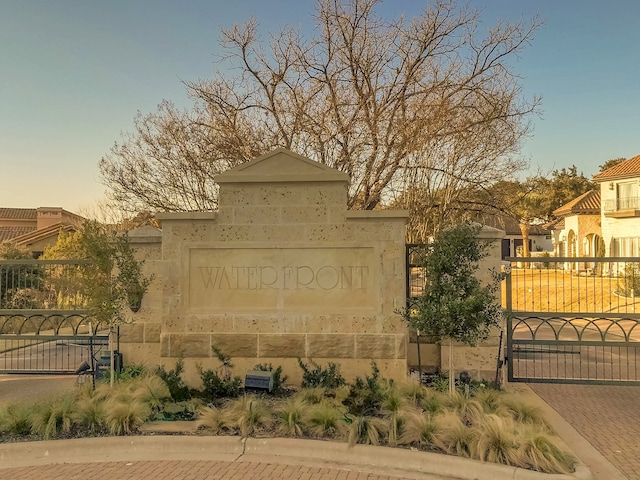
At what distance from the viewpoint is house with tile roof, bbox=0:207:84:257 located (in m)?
30.4

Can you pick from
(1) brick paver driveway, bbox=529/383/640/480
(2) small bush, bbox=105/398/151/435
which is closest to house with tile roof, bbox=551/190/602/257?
(1) brick paver driveway, bbox=529/383/640/480

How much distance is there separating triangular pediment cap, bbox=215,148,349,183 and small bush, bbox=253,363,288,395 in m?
3.00

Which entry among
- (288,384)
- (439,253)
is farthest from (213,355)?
(439,253)

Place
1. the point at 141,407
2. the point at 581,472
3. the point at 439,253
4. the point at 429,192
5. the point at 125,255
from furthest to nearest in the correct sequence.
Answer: the point at 429,192
the point at 125,255
the point at 439,253
the point at 141,407
the point at 581,472

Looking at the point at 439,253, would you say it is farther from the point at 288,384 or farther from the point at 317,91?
the point at 317,91

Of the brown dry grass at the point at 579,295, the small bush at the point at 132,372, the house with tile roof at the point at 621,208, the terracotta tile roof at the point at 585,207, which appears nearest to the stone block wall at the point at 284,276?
the small bush at the point at 132,372

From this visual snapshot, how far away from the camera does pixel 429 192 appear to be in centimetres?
1372

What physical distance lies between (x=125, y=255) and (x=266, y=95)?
29.2ft

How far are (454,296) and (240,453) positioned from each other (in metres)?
3.38

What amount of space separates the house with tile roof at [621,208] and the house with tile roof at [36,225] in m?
34.0

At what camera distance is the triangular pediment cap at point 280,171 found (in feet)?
26.2

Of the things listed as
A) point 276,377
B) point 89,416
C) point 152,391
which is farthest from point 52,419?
point 276,377

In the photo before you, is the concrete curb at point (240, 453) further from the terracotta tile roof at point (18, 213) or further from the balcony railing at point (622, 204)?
the terracotta tile roof at point (18, 213)

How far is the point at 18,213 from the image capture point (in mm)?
57969
